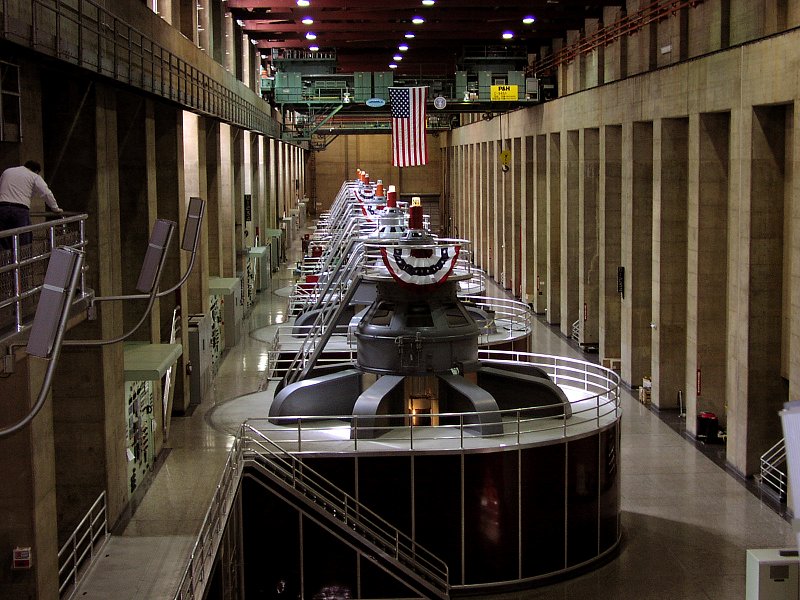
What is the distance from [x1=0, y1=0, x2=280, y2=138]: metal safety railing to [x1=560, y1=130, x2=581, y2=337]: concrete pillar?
13.8 metres

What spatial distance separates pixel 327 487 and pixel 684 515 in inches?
254

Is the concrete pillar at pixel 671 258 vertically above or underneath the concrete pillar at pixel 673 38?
underneath

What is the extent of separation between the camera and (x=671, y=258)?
2747 cm

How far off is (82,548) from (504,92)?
29.7 m

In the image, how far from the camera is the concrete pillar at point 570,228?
123 feet

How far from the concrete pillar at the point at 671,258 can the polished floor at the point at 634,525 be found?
2.25 metres

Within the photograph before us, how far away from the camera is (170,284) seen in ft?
79.7

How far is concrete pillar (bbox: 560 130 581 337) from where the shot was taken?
37469 millimetres

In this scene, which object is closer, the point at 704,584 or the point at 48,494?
the point at 48,494

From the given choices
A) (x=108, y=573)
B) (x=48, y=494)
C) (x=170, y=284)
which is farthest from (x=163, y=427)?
(x=48, y=494)

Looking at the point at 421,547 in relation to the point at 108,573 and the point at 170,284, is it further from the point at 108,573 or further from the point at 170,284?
the point at 170,284

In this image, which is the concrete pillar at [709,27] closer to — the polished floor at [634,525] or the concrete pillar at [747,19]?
the concrete pillar at [747,19]

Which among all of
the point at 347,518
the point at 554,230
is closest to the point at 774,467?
the point at 347,518

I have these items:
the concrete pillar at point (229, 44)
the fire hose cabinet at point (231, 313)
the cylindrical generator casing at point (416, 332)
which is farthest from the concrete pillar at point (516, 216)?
the cylindrical generator casing at point (416, 332)
